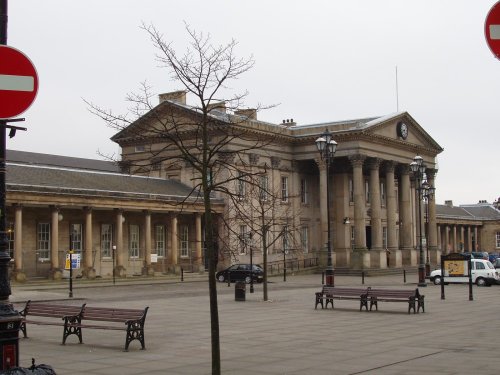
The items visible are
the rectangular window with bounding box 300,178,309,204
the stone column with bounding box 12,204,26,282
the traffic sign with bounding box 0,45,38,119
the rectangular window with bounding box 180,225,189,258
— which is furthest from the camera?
the rectangular window with bounding box 300,178,309,204

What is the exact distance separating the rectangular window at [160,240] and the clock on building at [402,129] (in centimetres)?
2791

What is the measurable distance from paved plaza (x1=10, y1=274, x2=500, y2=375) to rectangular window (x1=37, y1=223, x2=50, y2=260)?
21.0m

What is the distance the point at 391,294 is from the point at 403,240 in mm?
→ 53687

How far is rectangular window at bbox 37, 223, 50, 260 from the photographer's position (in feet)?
164

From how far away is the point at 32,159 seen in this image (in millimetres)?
69438

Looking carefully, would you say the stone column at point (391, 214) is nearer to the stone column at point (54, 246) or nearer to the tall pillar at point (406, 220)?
the tall pillar at point (406, 220)

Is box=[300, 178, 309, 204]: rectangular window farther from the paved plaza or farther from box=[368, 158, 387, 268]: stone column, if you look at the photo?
the paved plaza

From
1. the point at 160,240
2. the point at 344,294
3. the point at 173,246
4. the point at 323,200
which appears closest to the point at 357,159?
the point at 323,200

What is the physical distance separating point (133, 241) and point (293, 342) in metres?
41.3

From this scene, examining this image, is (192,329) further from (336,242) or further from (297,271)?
(336,242)

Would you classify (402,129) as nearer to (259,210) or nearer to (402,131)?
(402,131)

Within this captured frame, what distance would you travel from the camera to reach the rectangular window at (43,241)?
49875mm

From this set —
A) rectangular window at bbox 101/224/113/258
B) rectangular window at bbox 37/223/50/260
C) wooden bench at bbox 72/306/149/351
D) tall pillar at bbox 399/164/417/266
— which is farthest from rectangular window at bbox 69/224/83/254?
tall pillar at bbox 399/164/417/266

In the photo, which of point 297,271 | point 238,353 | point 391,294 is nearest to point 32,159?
point 297,271
